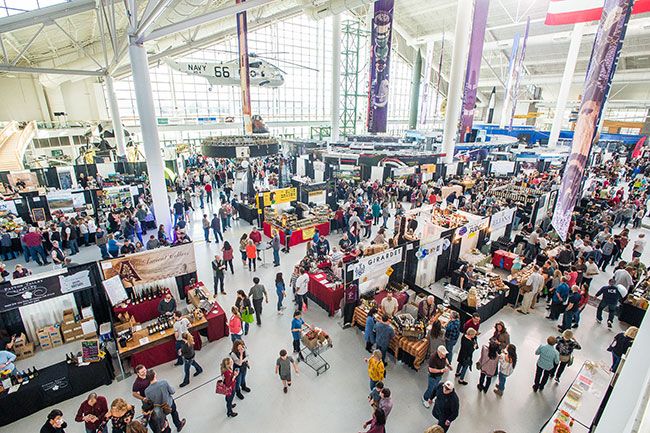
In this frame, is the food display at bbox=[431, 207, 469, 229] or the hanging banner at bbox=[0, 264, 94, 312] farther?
the food display at bbox=[431, 207, 469, 229]

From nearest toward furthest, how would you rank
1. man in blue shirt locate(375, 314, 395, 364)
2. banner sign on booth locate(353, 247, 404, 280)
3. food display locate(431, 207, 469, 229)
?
man in blue shirt locate(375, 314, 395, 364)
banner sign on booth locate(353, 247, 404, 280)
food display locate(431, 207, 469, 229)

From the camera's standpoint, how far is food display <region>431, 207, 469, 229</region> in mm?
10523

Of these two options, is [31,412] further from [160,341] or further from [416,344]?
[416,344]

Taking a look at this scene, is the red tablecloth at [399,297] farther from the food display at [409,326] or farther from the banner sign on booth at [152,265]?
the banner sign on booth at [152,265]

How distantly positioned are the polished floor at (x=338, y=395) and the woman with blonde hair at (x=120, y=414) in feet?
3.27

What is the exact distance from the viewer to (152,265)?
7.73 m

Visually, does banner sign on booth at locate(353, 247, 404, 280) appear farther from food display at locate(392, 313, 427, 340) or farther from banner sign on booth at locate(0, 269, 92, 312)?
banner sign on booth at locate(0, 269, 92, 312)

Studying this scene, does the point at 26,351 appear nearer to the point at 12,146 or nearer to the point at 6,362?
the point at 6,362

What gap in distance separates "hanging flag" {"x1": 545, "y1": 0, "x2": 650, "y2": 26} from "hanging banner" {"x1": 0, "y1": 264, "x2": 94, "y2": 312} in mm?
13643

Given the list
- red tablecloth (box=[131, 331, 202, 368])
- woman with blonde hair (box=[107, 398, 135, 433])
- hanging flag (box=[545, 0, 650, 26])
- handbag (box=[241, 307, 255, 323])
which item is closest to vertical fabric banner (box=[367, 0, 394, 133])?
hanging flag (box=[545, 0, 650, 26])

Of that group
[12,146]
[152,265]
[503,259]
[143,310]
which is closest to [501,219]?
[503,259]

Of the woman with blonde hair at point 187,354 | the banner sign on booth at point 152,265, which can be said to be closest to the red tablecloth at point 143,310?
the banner sign on booth at point 152,265

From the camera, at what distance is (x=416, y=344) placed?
6352 mm

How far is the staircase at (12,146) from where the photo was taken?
17.6 metres
